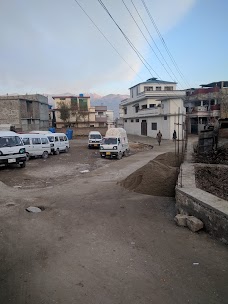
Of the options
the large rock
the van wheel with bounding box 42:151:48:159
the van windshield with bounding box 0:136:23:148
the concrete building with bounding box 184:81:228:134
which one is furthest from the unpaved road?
the concrete building with bounding box 184:81:228:134

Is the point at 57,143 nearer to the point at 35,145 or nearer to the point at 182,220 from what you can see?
the point at 35,145

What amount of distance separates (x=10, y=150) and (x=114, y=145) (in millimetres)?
8037

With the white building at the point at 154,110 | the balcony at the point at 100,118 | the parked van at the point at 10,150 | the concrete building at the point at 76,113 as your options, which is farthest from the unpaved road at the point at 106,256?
the balcony at the point at 100,118

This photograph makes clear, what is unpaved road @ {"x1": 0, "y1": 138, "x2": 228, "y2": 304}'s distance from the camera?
353 cm

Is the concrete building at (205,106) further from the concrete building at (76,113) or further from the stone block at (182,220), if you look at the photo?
the stone block at (182,220)

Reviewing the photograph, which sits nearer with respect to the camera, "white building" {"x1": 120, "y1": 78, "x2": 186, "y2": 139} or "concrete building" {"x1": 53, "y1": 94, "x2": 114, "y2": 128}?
"white building" {"x1": 120, "y1": 78, "x2": 186, "y2": 139}

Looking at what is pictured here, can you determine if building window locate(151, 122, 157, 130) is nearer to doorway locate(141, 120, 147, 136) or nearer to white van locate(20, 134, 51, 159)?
doorway locate(141, 120, 147, 136)

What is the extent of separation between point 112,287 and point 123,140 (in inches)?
684

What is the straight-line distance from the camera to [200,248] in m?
4.75

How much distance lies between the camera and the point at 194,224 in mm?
5387

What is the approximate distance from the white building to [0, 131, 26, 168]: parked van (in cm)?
1581

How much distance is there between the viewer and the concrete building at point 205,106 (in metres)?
37.8

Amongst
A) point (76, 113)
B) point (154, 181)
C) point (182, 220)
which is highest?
point (76, 113)

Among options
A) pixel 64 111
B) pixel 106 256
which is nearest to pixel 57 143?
pixel 106 256
